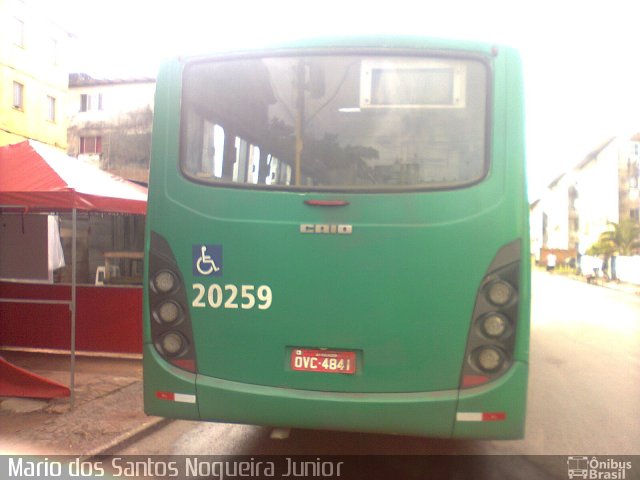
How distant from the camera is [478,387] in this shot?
368 centimetres

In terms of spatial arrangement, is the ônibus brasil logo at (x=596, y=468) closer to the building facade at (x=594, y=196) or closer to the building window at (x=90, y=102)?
the building window at (x=90, y=102)

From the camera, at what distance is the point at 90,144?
134 feet

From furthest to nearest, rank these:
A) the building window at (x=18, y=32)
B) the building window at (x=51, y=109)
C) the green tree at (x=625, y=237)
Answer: the green tree at (x=625, y=237)
the building window at (x=51, y=109)
the building window at (x=18, y=32)

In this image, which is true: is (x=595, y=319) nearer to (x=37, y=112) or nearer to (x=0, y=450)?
(x=0, y=450)

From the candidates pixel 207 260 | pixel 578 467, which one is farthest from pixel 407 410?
pixel 578 467

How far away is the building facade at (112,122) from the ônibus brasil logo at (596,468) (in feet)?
118

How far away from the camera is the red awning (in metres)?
6.04

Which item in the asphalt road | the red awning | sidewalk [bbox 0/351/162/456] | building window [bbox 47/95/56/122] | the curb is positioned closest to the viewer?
the curb

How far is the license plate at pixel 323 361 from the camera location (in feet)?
12.3

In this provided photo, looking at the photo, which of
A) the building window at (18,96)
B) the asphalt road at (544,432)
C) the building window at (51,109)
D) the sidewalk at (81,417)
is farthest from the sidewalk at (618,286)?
the building window at (18,96)

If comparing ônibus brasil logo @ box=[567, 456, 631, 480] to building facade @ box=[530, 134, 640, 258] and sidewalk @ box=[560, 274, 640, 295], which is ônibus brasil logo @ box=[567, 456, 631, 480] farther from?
building facade @ box=[530, 134, 640, 258]

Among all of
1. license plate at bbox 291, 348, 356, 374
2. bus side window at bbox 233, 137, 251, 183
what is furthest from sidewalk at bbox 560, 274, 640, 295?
bus side window at bbox 233, 137, 251, 183

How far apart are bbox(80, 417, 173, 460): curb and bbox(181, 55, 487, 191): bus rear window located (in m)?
2.31

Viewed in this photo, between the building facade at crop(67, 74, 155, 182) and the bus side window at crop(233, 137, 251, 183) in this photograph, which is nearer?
the bus side window at crop(233, 137, 251, 183)
